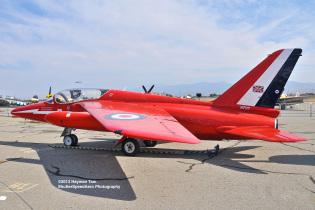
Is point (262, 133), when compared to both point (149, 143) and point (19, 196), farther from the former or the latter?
point (19, 196)

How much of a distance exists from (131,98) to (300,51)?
639 cm

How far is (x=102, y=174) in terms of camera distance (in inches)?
307

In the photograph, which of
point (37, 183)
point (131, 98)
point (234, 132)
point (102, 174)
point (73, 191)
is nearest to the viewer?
point (73, 191)

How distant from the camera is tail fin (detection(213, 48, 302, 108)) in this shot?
10.9 meters

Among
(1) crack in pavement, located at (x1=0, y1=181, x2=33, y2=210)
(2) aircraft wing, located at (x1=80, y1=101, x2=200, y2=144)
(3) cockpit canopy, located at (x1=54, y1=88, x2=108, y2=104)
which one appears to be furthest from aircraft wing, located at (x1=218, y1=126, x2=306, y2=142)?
(1) crack in pavement, located at (x1=0, y1=181, x2=33, y2=210)

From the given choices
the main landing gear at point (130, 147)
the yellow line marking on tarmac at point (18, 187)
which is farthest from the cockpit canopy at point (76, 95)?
the yellow line marking on tarmac at point (18, 187)

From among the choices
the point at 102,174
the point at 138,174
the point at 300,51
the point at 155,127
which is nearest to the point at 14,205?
the point at 102,174

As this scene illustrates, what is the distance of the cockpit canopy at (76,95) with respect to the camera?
12578mm

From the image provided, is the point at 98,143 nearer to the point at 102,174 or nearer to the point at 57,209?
the point at 102,174

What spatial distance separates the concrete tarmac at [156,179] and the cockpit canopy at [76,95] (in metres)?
2.13

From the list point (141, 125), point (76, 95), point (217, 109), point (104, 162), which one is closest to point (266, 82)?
point (217, 109)

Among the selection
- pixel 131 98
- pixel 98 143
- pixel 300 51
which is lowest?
pixel 98 143

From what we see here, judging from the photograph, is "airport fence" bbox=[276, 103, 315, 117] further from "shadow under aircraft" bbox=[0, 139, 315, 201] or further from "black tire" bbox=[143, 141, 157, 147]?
"black tire" bbox=[143, 141, 157, 147]

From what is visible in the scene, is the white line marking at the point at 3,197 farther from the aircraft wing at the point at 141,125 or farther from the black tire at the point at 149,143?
the black tire at the point at 149,143
